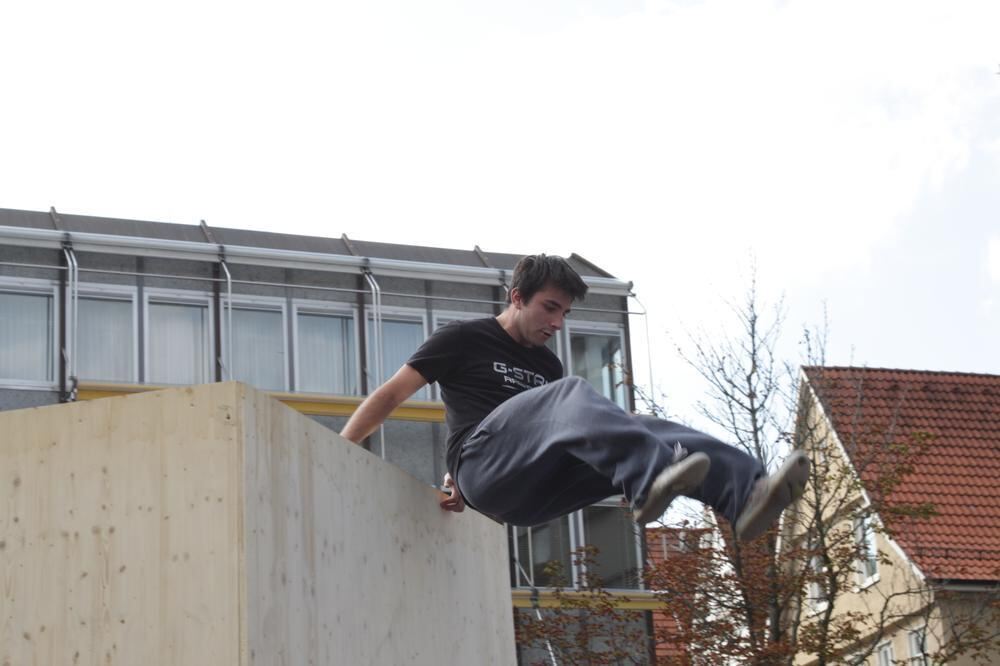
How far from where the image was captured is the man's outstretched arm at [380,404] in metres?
6.27

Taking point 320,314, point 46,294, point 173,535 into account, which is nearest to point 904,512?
point 320,314

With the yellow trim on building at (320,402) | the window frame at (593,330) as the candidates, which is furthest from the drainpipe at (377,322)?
the window frame at (593,330)

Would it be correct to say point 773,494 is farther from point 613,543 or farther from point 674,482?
point 613,543

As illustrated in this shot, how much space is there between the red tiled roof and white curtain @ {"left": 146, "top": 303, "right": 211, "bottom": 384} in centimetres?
802

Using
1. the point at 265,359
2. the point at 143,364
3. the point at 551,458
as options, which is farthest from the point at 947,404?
the point at 551,458

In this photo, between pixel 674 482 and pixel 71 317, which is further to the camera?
pixel 71 317

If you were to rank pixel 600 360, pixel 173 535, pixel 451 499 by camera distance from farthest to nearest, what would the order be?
1. pixel 600 360
2. pixel 451 499
3. pixel 173 535

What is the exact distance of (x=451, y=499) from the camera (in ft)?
23.5

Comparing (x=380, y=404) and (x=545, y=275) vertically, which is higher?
(x=545, y=275)

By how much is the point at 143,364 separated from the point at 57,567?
51.6 feet

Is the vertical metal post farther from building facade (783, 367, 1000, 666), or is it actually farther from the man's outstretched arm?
the man's outstretched arm

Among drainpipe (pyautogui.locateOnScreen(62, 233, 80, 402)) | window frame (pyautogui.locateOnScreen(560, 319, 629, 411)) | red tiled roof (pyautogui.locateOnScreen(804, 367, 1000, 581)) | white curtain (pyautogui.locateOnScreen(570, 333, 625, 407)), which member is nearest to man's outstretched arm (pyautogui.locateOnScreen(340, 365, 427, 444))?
red tiled roof (pyautogui.locateOnScreen(804, 367, 1000, 581))

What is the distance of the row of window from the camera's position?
2053 cm

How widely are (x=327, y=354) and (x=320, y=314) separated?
1.85ft
